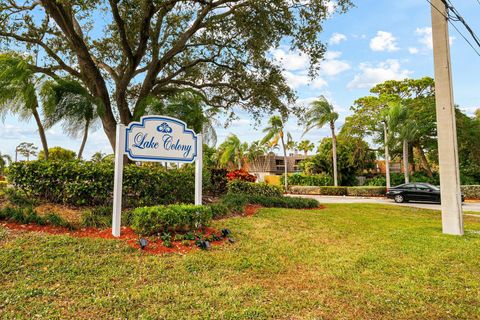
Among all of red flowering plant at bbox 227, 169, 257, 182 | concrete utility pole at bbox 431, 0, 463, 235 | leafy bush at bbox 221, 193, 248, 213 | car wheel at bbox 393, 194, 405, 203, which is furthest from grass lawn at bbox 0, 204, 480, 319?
car wheel at bbox 393, 194, 405, 203

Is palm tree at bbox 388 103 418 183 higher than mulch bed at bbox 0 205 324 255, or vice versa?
palm tree at bbox 388 103 418 183

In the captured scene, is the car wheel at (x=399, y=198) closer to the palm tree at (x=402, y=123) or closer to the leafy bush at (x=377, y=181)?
the palm tree at (x=402, y=123)

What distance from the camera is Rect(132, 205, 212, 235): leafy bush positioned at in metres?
5.76

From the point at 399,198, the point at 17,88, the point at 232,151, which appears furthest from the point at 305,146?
the point at 17,88

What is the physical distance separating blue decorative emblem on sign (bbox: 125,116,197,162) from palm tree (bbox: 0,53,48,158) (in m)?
4.25

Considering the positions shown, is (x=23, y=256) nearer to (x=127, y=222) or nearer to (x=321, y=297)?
(x=127, y=222)

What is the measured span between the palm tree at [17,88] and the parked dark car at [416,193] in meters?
18.1

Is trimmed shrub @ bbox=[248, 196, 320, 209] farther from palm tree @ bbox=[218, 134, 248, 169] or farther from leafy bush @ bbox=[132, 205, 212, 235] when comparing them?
palm tree @ bbox=[218, 134, 248, 169]

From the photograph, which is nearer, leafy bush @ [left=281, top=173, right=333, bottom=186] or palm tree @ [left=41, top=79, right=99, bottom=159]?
palm tree @ [left=41, top=79, right=99, bottom=159]

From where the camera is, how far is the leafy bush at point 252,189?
1195 centimetres

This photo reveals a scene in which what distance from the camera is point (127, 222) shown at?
259 inches

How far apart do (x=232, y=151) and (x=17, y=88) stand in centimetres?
3016

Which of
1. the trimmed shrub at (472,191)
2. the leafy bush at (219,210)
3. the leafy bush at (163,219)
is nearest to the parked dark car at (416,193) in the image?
the trimmed shrub at (472,191)

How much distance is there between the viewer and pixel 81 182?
6953 millimetres
